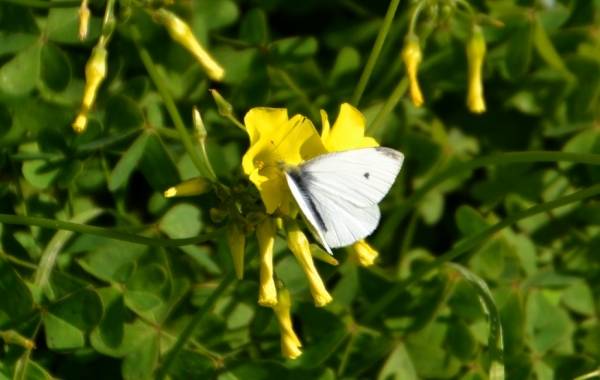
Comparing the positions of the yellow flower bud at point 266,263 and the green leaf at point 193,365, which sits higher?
the yellow flower bud at point 266,263

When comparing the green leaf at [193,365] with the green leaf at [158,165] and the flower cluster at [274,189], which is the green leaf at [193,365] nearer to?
the flower cluster at [274,189]

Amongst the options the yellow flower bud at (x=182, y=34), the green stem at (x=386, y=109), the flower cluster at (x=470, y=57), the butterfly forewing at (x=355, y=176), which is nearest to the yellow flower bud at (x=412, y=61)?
the flower cluster at (x=470, y=57)

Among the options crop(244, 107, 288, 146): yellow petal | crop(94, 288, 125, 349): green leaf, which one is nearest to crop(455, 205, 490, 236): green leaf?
crop(244, 107, 288, 146): yellow petal

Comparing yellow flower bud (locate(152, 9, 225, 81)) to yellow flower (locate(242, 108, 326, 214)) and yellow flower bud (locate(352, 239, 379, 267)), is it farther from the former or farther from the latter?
yellow flower bud (locate(352, 239, 379, 267))

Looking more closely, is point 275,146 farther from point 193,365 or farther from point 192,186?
point 193,365

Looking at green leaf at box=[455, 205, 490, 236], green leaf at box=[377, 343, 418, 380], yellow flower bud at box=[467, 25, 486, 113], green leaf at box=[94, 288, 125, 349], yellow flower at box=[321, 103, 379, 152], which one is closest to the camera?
yellow flower at box=[321, 103, 379, 152]

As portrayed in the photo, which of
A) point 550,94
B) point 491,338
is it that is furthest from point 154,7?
point 550,94
